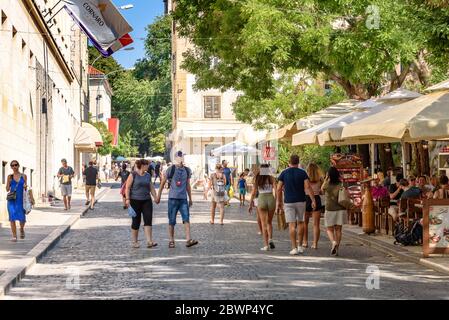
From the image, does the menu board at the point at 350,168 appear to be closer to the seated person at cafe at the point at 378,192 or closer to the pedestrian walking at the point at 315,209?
the seated person at cafe at the point at 378,192

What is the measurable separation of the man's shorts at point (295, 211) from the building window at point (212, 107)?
183ft

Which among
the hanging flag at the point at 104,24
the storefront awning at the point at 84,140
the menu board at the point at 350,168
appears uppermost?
the hanging flag at the point at 104,24

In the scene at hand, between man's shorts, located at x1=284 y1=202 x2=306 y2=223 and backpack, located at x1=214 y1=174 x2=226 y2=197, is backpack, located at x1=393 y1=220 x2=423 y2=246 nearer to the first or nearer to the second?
man's shorts, located at x1=284 y1=202 x2=306 y2=223

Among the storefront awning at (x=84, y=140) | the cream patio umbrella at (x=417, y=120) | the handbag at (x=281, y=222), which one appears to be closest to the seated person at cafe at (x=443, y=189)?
the cream patio umbrella at (x=417, y=120)

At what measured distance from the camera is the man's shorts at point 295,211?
1744 centimetres

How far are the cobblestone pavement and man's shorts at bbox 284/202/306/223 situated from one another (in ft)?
2.06

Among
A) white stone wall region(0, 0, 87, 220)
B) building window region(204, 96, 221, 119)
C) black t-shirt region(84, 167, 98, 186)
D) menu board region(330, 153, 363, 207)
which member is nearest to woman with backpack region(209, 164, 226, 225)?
→ menu board region(330, 153, 363, 207)

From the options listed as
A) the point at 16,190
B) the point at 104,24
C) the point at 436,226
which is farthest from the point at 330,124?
the point at 436,226

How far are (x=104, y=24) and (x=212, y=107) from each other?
1793 inches

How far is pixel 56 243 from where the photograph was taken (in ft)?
66.8

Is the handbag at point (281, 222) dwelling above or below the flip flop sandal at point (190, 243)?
above
